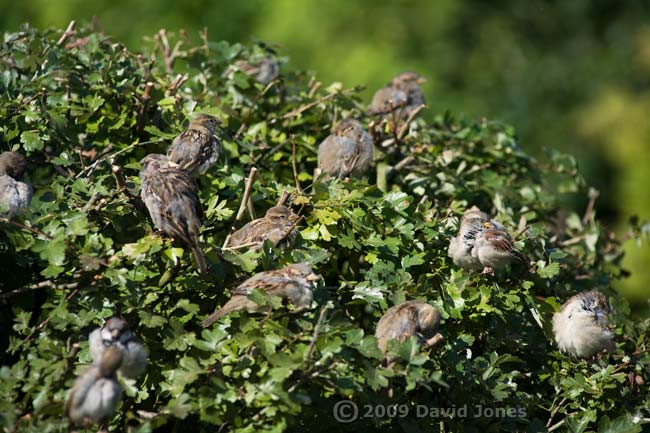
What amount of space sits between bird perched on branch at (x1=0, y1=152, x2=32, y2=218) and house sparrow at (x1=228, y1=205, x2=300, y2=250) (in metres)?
0.68

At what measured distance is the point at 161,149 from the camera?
3.51 m

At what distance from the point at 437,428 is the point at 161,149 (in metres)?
1.50

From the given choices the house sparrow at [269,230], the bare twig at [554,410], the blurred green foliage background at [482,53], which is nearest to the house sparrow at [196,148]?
the house sparrow at [269,230]

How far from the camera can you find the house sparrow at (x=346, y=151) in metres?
3.57

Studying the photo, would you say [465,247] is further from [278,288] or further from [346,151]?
[278,288]

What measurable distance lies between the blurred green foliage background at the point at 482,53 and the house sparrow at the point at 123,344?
22.7 feet

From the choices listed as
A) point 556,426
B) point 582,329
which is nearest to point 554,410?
point 556,426

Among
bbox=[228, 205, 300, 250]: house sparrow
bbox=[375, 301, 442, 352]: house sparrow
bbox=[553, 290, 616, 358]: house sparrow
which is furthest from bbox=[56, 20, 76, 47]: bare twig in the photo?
bbox=[553, 290, 616, 358]: house sparrow

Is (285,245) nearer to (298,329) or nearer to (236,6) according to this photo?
(298,329)

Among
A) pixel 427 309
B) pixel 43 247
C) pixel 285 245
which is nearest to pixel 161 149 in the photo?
pixel 285 245

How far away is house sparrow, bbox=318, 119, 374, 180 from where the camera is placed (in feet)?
11.7

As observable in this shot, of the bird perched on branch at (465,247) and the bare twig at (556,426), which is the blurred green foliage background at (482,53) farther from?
the bare twig at (556,426)

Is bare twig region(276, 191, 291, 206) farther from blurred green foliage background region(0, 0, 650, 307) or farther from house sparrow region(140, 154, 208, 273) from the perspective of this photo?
blurred green foliage background region(0, 0, 650, 307)

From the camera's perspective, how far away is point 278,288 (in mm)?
2598
